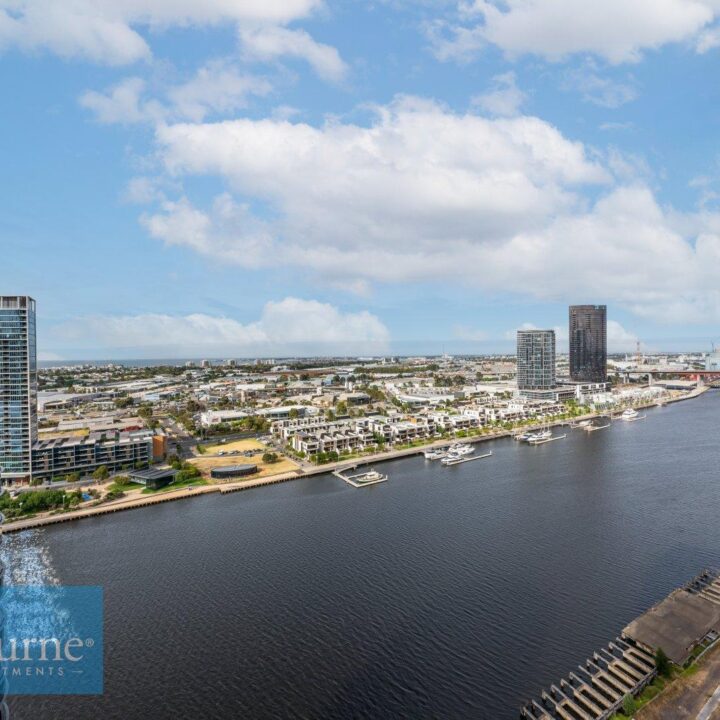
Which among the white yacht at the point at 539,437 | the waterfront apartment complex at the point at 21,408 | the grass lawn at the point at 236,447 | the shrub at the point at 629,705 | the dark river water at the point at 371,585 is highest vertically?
the waterfront apartment complex at the point at 21,408

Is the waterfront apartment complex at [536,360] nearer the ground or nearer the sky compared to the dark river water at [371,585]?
nearer the sky

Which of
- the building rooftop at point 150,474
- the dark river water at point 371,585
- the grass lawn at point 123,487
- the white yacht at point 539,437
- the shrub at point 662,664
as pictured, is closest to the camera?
the shrub at point 662,664

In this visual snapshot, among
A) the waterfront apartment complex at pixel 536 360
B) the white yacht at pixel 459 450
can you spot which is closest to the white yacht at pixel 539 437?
the white yacht at pixel 459 450

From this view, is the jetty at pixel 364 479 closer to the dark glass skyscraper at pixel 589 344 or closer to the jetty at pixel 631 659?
the jetty at pixel 631 659

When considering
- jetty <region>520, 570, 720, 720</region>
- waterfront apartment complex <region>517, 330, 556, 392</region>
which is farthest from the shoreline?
waterfront apartment complex <region>517, 330, 556, 392</region>

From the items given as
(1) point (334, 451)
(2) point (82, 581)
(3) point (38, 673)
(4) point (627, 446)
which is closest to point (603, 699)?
(3) point (38, 673)

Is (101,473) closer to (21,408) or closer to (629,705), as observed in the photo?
(21,408)

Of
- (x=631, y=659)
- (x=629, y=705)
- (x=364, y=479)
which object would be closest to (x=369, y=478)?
(x=364, y=479)
